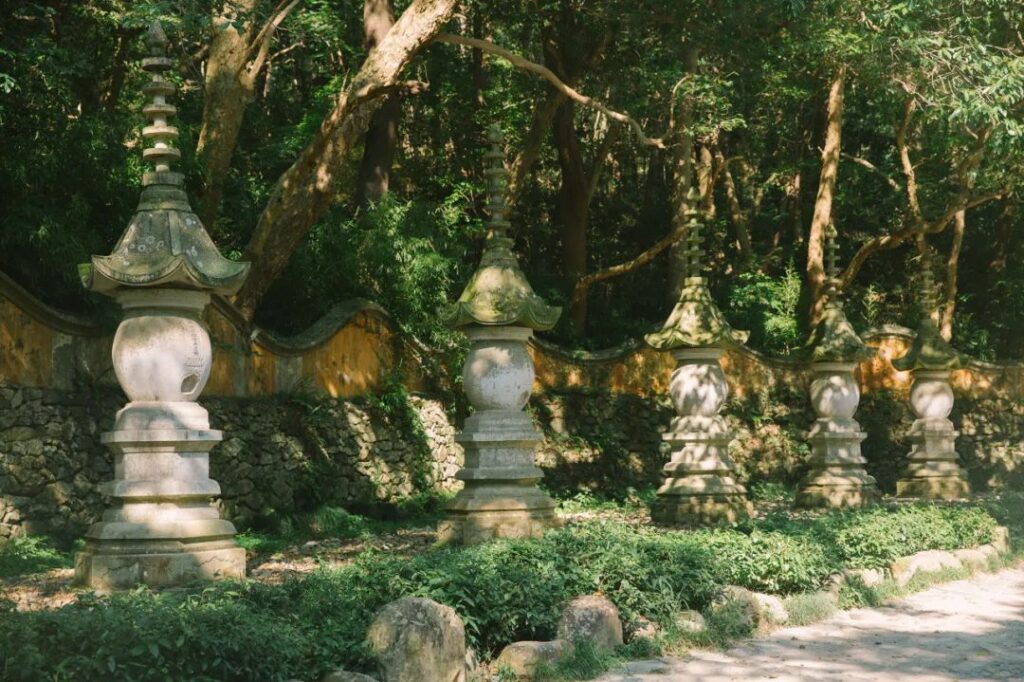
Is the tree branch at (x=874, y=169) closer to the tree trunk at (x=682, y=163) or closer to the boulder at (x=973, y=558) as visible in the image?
→ the tree trunk at (x=682, y=163)

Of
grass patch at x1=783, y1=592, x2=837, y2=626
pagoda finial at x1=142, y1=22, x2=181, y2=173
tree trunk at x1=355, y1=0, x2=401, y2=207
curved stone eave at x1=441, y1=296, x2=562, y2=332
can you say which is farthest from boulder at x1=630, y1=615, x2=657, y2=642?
tree trunk at x1=355, y1=0, x2=401, y2=207

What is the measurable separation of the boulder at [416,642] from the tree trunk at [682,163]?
30.1ft

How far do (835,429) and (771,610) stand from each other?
268 inches

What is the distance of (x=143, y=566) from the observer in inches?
313

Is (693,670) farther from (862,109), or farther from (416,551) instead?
(862,109)

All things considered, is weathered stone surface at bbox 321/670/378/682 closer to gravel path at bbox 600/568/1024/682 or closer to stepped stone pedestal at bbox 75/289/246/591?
gravel path at bbox 600/568/1024/682

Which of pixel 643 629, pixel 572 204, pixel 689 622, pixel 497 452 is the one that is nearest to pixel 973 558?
pixel 689 622

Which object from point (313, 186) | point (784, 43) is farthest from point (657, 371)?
point (313, 186)

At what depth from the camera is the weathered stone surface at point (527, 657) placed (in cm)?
704

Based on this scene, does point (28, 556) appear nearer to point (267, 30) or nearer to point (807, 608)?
point (807, 608)

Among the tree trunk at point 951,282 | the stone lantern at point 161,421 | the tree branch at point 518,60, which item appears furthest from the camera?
the tree trunk at point 951,282

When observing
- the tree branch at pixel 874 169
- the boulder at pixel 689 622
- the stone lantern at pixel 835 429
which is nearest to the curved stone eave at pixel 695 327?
the stone lantern at pixel 835 429

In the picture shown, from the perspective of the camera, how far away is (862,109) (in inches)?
891

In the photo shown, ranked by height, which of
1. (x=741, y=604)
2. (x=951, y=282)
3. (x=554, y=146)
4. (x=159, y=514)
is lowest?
(x=741, y=604)
